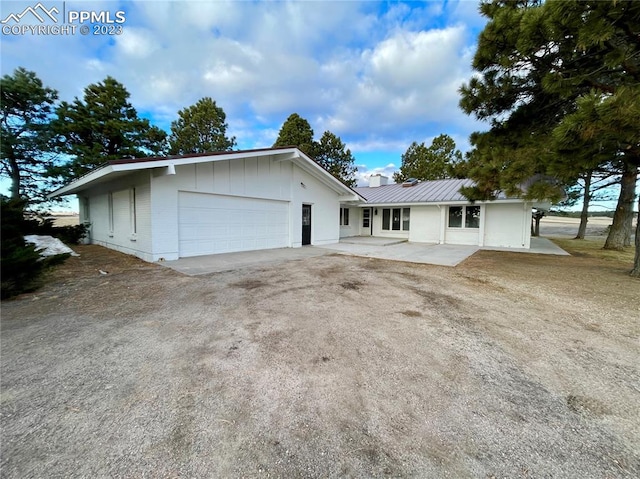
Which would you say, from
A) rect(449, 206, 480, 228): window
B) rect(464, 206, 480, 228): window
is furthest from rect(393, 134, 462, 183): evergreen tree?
rect(464, 206, 480, 228): window

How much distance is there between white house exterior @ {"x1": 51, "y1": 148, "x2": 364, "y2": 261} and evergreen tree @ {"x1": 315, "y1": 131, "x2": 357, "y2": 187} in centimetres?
1326

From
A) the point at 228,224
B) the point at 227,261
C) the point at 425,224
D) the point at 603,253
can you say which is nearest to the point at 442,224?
the point at 425,224

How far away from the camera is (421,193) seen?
15.9 metres

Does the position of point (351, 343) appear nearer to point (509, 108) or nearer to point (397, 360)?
point (397, 360)

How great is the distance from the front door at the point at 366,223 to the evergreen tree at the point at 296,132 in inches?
363

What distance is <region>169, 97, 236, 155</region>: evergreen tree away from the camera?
23453 mm

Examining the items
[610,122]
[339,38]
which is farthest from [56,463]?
[339,38]

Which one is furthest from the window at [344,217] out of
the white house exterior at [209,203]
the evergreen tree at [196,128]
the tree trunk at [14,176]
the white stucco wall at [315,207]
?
the tree trunk at [14,176]

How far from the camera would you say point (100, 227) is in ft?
40.7

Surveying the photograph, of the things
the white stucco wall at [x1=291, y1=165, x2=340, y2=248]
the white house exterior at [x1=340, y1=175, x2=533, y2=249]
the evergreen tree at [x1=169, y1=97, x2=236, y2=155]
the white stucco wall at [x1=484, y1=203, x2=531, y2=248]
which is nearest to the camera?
the white stucco wall at [x1=291, y1=165, x2=340, y2=248]

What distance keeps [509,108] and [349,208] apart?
35.8 feet

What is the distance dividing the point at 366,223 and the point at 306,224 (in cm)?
667

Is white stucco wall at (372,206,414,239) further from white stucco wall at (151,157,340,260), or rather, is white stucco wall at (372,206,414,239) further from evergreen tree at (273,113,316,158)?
evergreen tree at (273,113,316,158)

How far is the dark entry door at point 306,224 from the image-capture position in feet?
42.7
